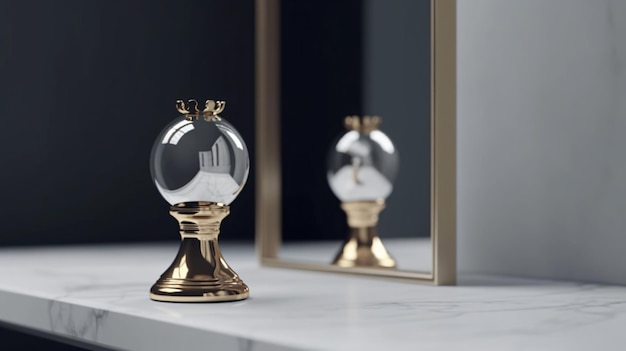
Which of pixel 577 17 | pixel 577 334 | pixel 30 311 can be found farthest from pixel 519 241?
pixel 30 311

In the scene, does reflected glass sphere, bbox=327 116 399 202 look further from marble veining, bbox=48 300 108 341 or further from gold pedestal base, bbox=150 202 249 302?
marble veining, bbox=48 300 108 341

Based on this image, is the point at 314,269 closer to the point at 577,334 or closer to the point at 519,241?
the point at 519,241

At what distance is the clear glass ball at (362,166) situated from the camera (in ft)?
3.59

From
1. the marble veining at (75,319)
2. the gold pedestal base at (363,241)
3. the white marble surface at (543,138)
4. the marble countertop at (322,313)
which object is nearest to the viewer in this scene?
the marble countertop at (322,313)

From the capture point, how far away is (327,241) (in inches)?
46.3

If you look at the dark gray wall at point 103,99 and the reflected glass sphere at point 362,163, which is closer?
the reflected glass sphere at point 362,163

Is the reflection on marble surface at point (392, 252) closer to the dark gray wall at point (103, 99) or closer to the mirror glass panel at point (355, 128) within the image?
the mirror glass panel at point (355, 128)

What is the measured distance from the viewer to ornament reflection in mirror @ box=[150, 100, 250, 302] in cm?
83

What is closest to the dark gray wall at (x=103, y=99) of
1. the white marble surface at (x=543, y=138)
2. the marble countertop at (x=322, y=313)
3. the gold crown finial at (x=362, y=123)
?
the marble countertop at (x=322, y=313)

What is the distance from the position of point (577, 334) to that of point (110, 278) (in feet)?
1.87

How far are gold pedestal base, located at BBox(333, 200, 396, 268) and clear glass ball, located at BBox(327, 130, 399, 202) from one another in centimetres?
1

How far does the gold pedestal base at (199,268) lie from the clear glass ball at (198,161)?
0.01m

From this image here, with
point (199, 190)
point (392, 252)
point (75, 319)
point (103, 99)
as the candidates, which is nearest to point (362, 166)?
point (392, 252)

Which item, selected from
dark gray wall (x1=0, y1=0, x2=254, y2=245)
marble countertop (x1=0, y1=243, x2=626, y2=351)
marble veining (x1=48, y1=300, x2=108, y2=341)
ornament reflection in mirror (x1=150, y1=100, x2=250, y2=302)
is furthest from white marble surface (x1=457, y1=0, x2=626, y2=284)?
dark gray wall (x1=0, y1=0, x2=254, y2=245)
